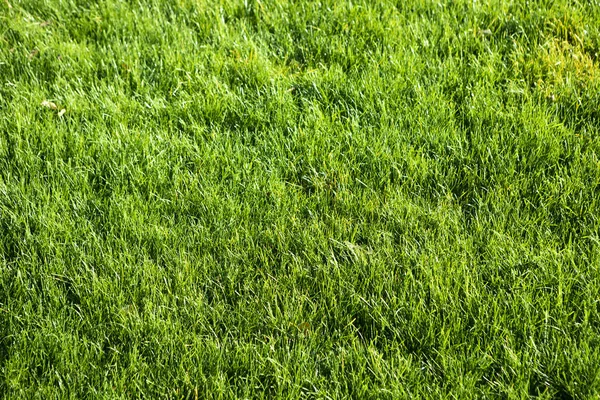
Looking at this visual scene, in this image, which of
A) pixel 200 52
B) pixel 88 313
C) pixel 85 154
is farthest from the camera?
pixel 200 52

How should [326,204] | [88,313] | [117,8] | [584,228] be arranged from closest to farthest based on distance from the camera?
[88,313] < [584,228] < [326,204] < [117,8]

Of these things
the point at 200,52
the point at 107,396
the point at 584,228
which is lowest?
the point at 107,396

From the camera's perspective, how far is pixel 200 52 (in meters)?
4.48

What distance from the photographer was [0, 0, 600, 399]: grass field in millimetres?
2836

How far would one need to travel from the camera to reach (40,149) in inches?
152

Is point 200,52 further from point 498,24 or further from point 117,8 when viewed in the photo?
point 498,24

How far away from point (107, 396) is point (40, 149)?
1.61 m

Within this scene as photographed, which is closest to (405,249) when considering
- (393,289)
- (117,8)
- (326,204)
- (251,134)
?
(393,289)

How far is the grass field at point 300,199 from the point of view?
2.84 m

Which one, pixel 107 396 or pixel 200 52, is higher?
pixel 200 52

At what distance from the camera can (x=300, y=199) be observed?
3.55 metres

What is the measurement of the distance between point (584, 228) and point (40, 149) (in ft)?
8.58

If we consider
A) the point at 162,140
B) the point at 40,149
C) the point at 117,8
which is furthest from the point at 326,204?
the point at 117,8

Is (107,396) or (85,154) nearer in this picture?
(107,396)
